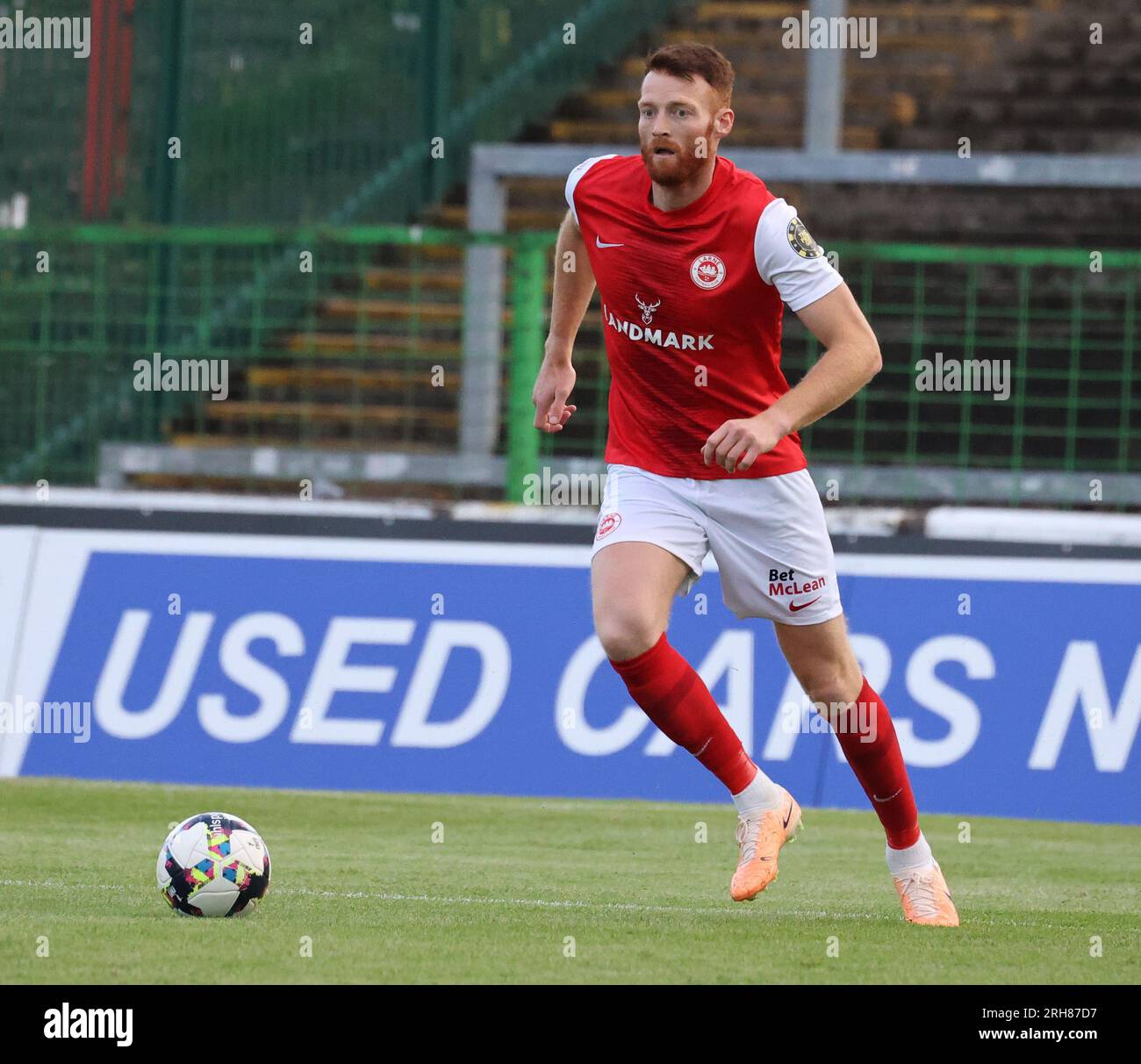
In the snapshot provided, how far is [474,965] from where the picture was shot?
5.43 metres

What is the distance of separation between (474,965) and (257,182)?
928 centimetres

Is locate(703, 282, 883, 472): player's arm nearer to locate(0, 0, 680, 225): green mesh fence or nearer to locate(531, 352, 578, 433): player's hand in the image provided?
locate(531, 352, 578, 433): player's hand

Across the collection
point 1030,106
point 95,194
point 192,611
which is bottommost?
point 192,611

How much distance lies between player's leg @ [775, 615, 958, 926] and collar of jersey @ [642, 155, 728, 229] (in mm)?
1209

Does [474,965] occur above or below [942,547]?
below

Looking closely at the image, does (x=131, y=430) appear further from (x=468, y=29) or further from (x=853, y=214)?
(x=853, y=214)

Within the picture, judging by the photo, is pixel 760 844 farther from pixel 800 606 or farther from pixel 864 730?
pixel 800 606

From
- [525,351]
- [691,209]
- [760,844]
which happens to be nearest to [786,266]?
[691,209]

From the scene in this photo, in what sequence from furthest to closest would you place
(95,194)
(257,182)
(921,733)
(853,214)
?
(853,214), (257,182), (95,194), (921,733)

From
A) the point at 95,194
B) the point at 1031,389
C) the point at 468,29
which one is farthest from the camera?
the point at 468,29

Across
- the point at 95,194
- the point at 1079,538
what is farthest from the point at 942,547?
the point at 95,194

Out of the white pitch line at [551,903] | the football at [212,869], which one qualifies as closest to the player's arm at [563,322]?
the white pitch line at [551,903]

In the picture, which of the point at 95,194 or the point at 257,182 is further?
the point at 257,182

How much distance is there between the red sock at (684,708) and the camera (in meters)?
6.48
